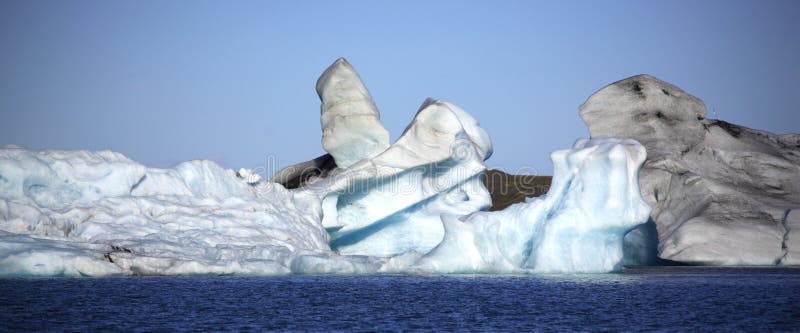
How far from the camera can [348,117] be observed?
39281 mm

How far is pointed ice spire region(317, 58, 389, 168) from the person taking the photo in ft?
129

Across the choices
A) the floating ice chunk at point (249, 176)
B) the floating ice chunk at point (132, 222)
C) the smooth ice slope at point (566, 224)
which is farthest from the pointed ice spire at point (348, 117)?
the smooth ice slope at point (566, 224)

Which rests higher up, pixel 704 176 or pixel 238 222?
pixel 704 176

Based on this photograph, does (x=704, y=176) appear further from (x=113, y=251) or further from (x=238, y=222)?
(x=113, y=251)

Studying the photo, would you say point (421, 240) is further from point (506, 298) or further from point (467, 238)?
point (506, 298)

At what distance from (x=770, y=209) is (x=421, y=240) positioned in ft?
39.9

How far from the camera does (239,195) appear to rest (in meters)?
36.2

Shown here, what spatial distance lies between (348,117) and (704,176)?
13380 mm

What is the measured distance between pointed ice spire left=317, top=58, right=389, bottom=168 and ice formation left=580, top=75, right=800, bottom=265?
899 centimetres

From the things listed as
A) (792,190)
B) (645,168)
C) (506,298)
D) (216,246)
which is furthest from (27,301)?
(792,190)

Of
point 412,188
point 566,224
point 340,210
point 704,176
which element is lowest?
point 566,224

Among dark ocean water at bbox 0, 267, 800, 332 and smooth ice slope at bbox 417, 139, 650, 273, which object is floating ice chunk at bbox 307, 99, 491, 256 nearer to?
smooth ice slope at bbox 417, 139, 650, 273

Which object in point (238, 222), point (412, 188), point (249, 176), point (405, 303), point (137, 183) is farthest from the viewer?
point (412, 188)

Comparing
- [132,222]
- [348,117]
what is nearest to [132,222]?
[132,222]
